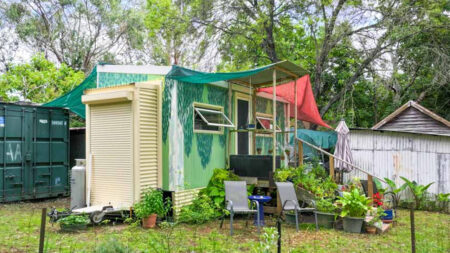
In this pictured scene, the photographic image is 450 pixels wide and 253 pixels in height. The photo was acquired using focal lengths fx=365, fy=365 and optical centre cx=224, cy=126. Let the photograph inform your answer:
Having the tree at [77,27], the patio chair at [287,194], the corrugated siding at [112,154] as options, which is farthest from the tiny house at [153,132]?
the tree at [77,27]

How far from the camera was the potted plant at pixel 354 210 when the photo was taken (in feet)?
21.6

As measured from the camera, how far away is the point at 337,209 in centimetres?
709

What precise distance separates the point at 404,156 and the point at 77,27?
69.0 ft

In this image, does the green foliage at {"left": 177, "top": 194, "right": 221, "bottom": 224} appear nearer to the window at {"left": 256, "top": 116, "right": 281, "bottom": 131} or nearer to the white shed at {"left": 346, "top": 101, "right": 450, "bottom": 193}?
the window at {"left": 256, "top": 116, "right": 281, "bottom": 131}

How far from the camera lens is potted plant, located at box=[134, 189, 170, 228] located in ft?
21.5

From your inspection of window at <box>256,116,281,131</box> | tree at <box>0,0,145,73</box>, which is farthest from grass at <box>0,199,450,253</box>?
tree at <box>0,0,145,73</box>

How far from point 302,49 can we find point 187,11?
18.0 feet

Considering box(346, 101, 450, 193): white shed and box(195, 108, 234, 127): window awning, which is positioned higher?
box(195, 108, 234, 127): window awning

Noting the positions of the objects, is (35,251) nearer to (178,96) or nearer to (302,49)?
(178,96)

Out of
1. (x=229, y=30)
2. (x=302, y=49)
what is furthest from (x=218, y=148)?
(x=302, y=49)

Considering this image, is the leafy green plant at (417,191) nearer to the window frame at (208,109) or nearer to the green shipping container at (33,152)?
the window frame at (208,109)

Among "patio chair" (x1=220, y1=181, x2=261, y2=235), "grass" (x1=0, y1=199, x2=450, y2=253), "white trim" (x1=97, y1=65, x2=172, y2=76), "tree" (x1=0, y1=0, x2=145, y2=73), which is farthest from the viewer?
"tree" (x1=0, y1=0, x2=145, y2=73)

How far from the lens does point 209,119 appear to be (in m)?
8.38

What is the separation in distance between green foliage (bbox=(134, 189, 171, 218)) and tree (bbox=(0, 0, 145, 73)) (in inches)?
749
